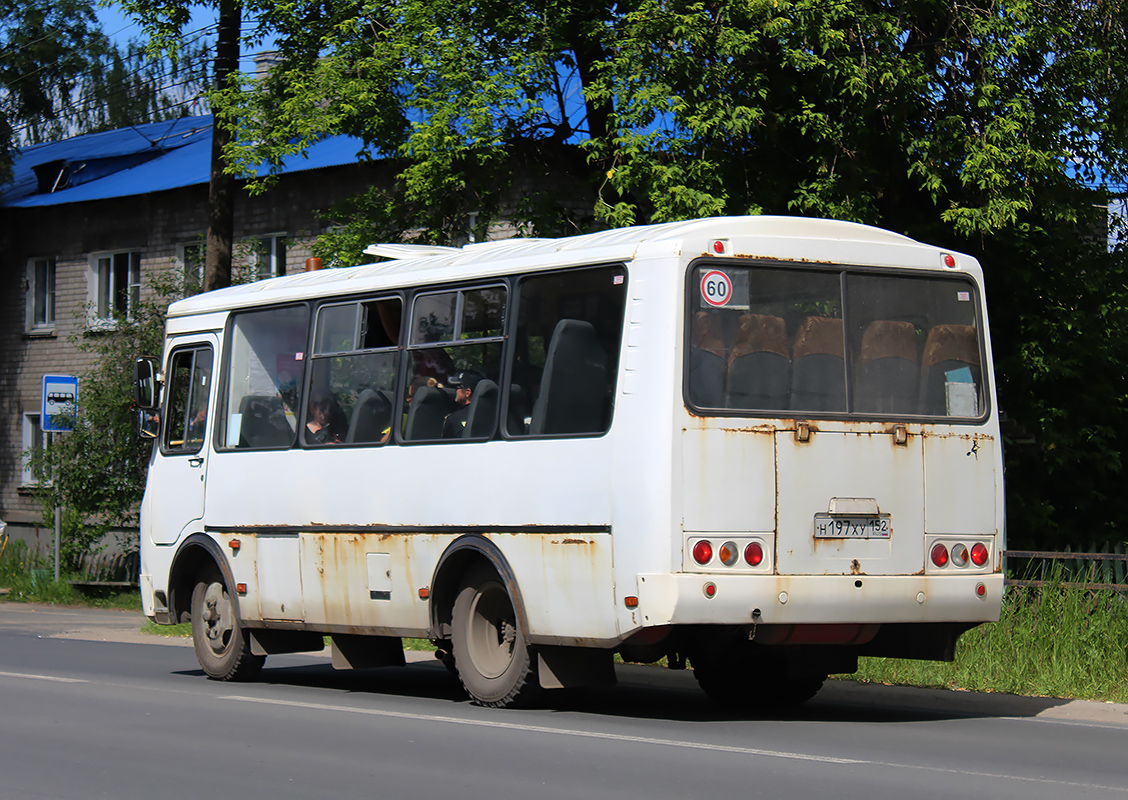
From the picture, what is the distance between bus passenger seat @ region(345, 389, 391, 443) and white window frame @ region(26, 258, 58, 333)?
2674 centimetres

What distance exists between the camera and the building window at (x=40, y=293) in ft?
120

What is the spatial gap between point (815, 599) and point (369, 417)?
3692mm

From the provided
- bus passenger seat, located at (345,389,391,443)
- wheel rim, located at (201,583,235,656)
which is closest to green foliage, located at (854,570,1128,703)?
bus passenger seat, located at (345,389,391,443)

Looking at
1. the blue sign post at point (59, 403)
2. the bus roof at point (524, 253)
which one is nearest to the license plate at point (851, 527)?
the bus roof at point (524, 253)

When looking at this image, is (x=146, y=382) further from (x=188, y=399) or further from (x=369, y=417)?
(x=369, y=417)

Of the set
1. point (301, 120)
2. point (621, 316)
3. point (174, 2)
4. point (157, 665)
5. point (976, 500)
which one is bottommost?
point (157, 665)

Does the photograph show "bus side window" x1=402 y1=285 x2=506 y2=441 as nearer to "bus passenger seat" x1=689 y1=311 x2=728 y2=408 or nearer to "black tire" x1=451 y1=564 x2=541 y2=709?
"black tire" x1=451 y1=564 x2=541 y2=709

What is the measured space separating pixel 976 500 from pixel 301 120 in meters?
11.0

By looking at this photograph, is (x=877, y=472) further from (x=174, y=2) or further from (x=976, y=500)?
(x=174, y=2)

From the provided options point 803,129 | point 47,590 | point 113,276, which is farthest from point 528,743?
point 113,276

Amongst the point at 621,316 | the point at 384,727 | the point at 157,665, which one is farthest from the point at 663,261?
the point at 157,665

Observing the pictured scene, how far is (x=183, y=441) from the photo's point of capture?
13672 millimetres

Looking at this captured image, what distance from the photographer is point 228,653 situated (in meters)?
13.0

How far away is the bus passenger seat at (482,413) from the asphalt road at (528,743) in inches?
70.6
